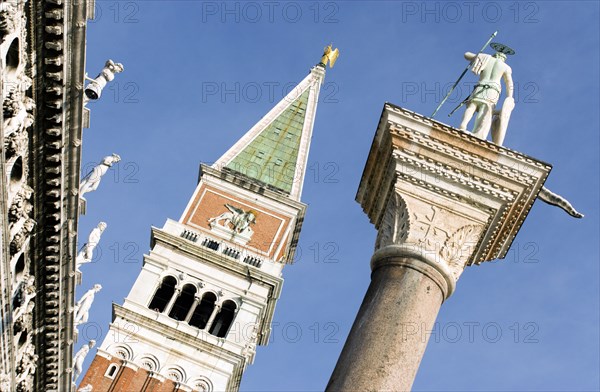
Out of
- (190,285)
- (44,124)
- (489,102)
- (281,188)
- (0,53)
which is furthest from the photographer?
(281,188)

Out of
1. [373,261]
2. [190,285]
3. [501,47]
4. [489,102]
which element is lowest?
[373,261]

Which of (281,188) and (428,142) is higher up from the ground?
(281,188)

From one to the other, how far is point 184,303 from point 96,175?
1989 cm

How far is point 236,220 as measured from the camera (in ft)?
171

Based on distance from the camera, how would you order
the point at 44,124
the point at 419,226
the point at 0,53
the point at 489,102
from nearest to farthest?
the point at 419,226 < the point at 489,102 < the point at 0,53 < the point at 44,124

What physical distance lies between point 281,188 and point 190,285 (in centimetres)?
952

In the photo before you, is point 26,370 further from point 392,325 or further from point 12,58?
point 392,325

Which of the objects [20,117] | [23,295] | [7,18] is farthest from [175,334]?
[7,18]

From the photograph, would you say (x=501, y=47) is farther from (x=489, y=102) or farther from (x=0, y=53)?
(x=0, y=53)

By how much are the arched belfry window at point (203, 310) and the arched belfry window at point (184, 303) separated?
1.43 feet

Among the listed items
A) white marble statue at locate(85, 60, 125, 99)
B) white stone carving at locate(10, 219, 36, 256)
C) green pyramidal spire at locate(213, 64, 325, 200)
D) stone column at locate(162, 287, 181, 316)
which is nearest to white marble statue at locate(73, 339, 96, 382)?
stone column at locate(162, 287, 181, 316)

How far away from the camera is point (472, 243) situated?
757 centimetres

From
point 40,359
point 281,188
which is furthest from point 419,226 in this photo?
point 281,188

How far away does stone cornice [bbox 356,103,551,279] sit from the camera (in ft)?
24.6
